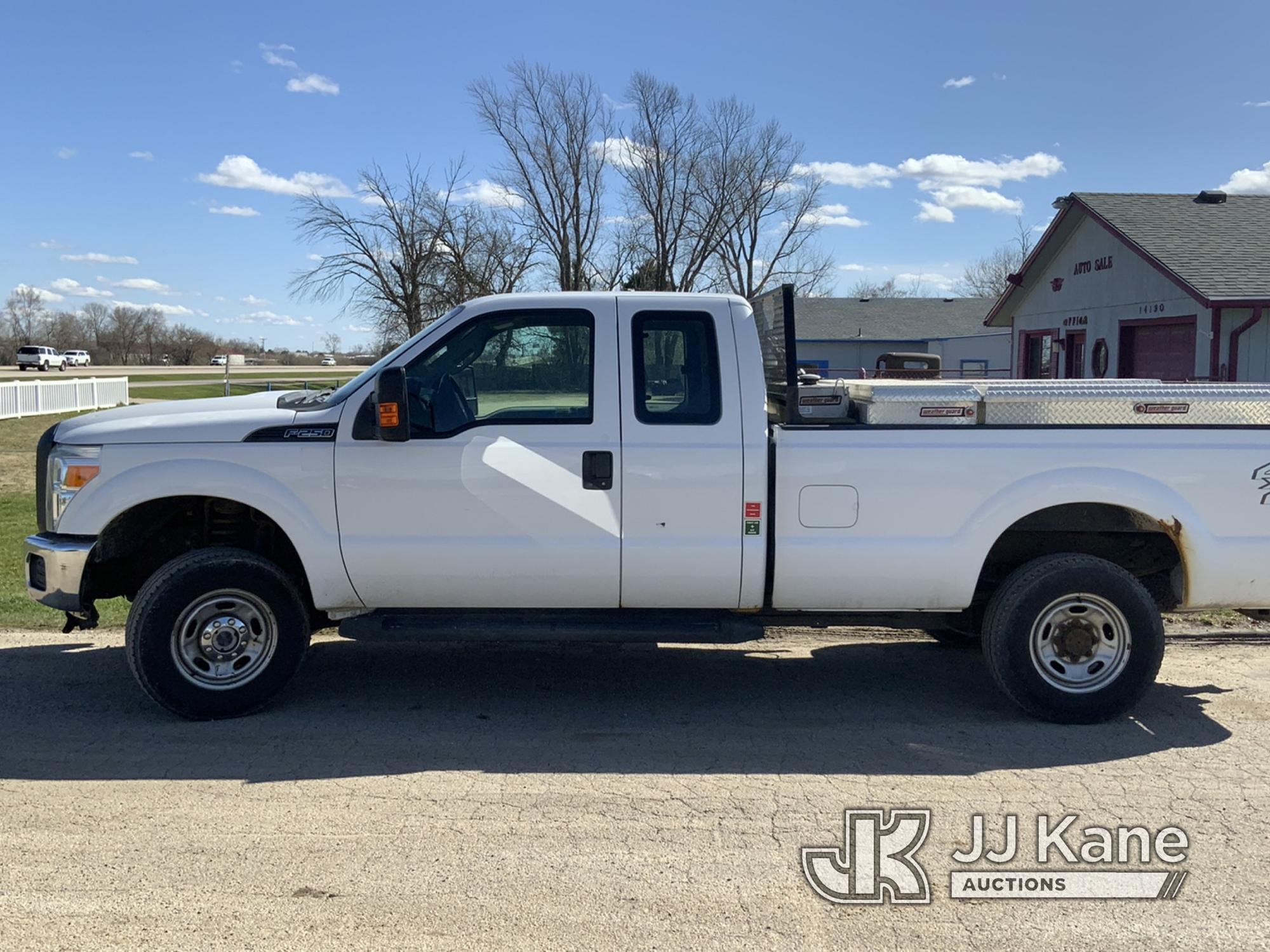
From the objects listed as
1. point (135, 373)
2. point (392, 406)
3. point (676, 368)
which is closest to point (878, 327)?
point (676, 368)

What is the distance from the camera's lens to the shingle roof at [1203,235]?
60.0 feet

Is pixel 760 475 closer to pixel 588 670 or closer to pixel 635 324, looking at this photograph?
pixel 635 324

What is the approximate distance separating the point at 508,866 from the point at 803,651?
3.51m

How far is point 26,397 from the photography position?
2942 cm

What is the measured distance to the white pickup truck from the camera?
5.39 m

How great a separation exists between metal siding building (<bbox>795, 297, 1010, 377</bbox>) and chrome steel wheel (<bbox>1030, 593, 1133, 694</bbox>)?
33552 mm

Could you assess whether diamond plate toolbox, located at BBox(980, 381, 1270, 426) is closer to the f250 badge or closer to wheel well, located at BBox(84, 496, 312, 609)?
the f250 badge

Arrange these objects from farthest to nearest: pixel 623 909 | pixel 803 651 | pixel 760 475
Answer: pixel 803 651 → pixel 760 475 → pixel 623 909

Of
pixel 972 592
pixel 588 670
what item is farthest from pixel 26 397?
pixel 972 592

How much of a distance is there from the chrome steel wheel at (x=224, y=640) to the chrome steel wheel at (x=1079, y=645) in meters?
3.90

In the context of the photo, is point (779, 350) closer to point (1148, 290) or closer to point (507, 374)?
point (507, 374)

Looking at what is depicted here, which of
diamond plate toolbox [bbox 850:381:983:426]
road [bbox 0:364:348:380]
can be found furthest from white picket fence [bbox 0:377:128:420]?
diamond plate toolbox [bbox 850:381:983:426]

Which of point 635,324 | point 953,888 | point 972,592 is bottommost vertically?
point 953,888

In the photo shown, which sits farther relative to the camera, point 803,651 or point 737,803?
point 803,651
